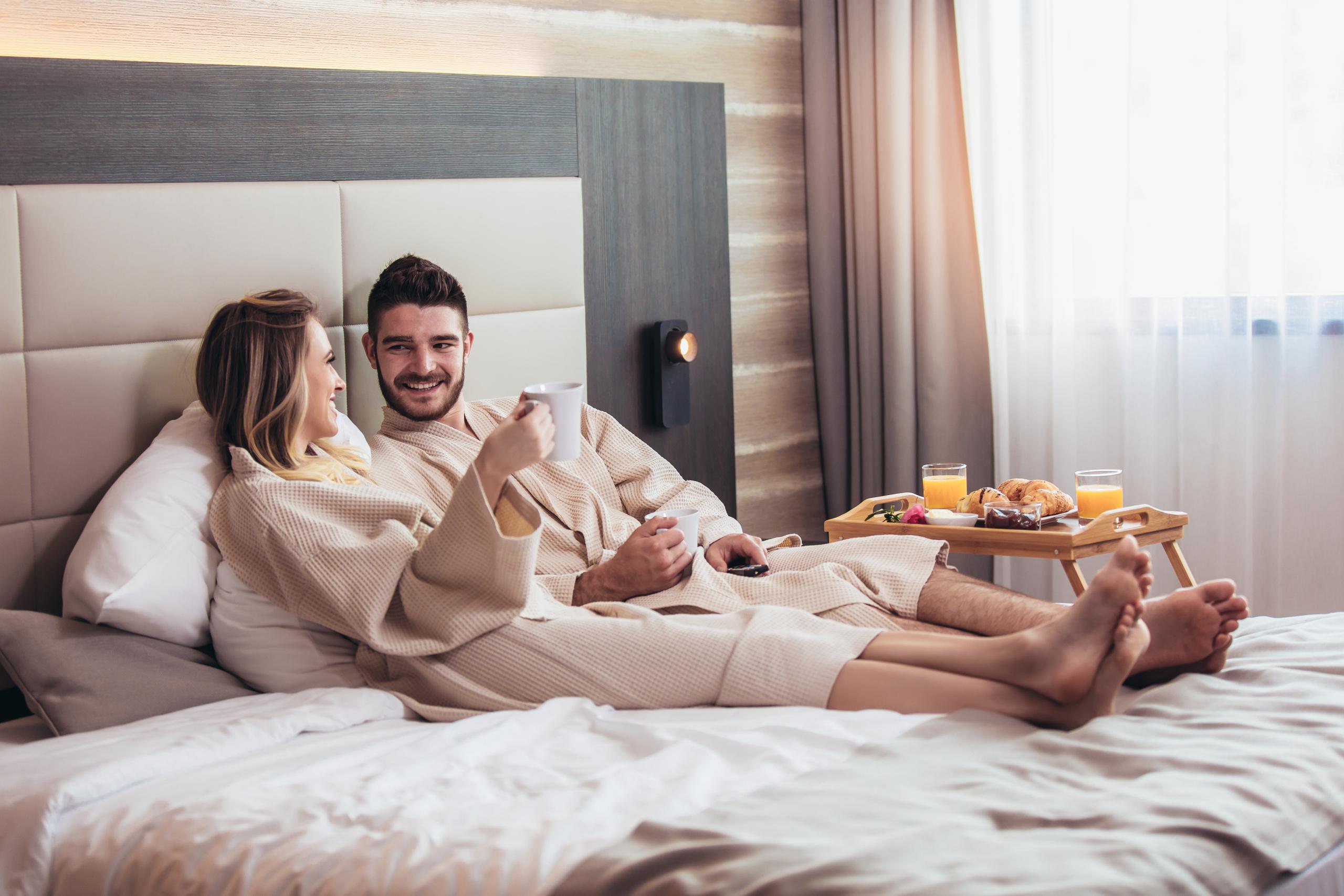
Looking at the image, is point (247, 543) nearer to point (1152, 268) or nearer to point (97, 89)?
point (97, 89)

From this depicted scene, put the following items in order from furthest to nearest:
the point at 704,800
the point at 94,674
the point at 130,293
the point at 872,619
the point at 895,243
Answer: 1. the point at 895,243
2. the point at 130,293
3. the point at 872,619
4. the point at 94,674
5. the point at 704,800

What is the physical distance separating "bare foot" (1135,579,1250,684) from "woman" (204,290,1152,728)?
0.30 feet

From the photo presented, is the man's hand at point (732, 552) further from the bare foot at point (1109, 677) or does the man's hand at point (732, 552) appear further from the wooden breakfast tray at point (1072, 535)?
the bare foot at point (1109, 677)

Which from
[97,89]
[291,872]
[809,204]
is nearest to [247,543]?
[291,872]

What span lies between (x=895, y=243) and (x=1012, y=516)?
1226 millimetres

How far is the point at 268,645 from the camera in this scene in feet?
6.28

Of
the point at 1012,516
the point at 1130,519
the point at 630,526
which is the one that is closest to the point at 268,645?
the point at 630,526

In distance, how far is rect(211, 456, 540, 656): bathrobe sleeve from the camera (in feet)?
6.03

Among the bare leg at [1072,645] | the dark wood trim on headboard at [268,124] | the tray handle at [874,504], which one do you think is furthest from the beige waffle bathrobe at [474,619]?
the tray handle at [874,504]

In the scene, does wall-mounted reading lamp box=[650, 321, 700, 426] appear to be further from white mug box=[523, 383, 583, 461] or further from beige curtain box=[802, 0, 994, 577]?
white mug box=[523, 383, 583, 461]

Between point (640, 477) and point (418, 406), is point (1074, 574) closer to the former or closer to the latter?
point (640, 477)

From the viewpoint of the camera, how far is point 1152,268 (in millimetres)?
3084

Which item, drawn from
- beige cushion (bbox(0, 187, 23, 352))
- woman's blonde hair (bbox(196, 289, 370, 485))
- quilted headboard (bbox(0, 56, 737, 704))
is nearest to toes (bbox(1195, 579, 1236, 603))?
woman's blonde hair (bbox(196, 289, 370, 485))

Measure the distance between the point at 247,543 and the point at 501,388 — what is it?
906 mm
